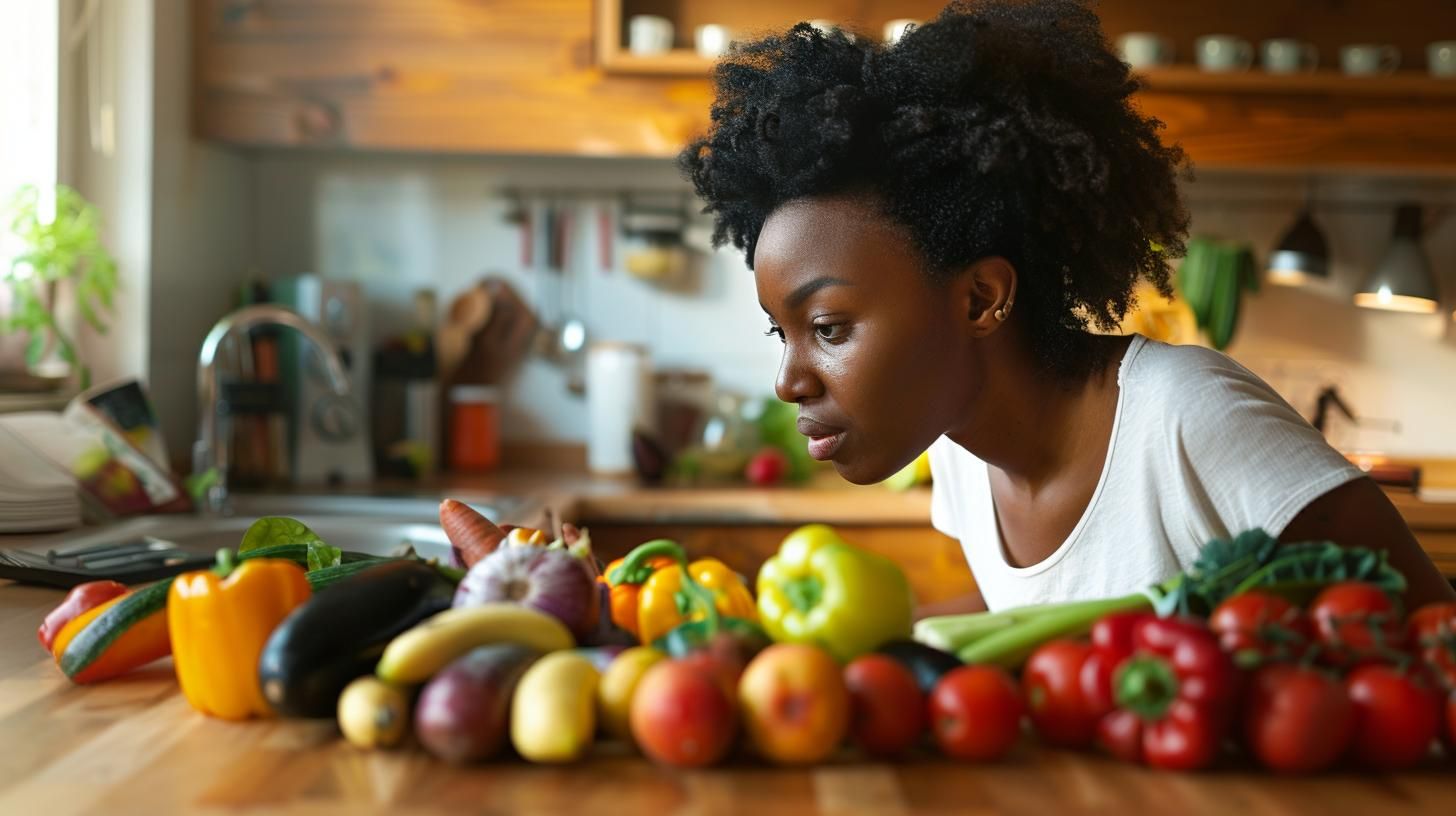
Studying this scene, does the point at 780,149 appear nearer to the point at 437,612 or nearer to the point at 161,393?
the point at 437,612

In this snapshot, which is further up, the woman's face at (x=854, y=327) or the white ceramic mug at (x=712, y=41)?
the white ceramic mug at (x=712, y=41)

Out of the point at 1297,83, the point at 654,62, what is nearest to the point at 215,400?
the point at 654,62

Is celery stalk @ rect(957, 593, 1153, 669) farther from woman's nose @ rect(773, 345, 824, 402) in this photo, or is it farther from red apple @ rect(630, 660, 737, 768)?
woman's nose @ rect(773, 345, 824, 402)

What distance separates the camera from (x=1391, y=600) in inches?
32.8

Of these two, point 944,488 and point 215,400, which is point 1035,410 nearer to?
point 944,488

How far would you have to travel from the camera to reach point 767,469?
2.90 meters

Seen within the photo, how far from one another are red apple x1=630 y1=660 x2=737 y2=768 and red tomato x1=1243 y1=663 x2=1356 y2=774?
29 cm

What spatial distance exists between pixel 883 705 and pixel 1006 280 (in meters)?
0.58

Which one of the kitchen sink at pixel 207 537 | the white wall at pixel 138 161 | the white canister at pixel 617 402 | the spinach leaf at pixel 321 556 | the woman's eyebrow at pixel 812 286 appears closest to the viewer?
the spinach leaf at pixel 321 556

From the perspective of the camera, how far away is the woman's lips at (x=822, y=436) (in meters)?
1.23

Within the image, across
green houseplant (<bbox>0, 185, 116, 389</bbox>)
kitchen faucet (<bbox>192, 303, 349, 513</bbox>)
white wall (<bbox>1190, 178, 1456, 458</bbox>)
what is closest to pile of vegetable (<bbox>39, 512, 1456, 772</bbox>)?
kitchen faucet (<bbox>192, 303, 349, 513</bbox>)

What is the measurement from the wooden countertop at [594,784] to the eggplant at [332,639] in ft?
0.10

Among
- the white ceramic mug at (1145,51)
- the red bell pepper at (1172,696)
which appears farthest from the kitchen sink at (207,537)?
the white ceramic mug at (1145,51)

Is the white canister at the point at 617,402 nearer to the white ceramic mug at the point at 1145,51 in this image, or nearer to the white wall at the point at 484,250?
the white wall at the point at 484,250
